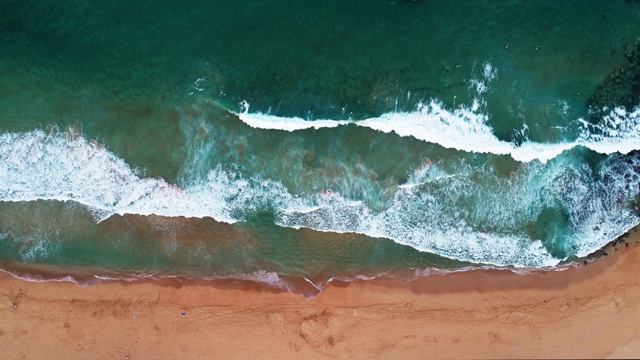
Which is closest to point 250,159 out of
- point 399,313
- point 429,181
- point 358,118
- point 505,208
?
point 358,118

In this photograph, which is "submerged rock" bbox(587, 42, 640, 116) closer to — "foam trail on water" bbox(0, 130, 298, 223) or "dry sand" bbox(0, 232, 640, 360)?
"dry sand" bbox(0, 232, 640, 360)

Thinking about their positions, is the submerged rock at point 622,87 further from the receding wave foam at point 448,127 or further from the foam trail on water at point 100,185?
the foam trail on water at point 100,185

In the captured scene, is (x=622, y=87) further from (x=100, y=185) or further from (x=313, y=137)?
(x=100, y=185)

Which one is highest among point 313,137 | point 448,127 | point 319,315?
point 448,127

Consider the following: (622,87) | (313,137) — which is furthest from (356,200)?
(622,87)

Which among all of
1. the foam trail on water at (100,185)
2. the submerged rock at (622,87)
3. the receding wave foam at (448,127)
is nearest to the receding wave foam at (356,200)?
the foam trail on water at (100,185)
